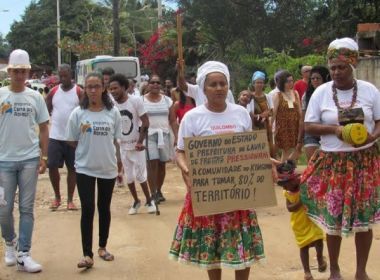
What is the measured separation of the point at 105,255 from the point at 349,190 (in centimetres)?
256

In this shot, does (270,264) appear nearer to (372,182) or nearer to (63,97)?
(372,182)

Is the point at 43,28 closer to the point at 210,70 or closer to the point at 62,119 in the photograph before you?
the point at 62,119

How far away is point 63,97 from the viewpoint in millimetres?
8570

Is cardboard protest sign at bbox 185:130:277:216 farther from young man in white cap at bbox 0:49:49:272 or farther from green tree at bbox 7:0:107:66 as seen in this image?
green tree at bbox 7:0:107:66

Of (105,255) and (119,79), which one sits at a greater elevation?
(119,79)

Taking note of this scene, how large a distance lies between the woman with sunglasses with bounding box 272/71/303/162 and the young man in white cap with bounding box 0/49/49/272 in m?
4.45

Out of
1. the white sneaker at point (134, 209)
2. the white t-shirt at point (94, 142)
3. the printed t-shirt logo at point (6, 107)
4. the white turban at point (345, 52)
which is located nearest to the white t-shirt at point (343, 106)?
the white turban at point (345, 52)

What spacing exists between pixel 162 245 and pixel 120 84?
7.87ft

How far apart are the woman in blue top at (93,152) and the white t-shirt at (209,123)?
5.45 ft

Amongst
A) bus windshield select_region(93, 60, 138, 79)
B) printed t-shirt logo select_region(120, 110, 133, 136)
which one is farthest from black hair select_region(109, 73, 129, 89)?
bus windshield select_region(93, 60, 138, 79)

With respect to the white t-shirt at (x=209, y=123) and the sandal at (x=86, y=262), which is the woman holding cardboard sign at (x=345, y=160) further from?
the sandal at (x=86, y=262)

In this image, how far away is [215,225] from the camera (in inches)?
172

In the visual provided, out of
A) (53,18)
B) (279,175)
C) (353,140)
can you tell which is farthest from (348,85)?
(53,18)

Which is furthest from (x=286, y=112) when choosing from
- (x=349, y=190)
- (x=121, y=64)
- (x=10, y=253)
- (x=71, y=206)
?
(x=121, y=64)
